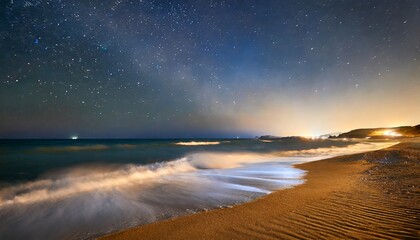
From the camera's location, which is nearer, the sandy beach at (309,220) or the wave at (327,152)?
the sandy beach at (309,220)

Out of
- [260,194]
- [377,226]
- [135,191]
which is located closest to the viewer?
[377,226]

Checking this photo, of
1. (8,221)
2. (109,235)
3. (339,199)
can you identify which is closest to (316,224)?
(339,199)

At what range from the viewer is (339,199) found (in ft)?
19.7

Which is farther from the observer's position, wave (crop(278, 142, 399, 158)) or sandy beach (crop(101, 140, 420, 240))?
wave (crop(278, 142, 399, 158))

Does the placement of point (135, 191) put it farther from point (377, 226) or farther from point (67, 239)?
point (377, 226)

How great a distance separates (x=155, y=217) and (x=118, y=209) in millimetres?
1472

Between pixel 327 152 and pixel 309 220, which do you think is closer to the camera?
pixel 309 220

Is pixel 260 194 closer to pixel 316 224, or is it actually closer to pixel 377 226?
pixel 316 224

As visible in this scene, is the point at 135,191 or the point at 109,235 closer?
the point at 109,235

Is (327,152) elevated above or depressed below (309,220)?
below

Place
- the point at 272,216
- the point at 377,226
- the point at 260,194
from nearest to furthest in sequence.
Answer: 1. the point at 377,226
2. the point at 272,216
3. the point at 260,194

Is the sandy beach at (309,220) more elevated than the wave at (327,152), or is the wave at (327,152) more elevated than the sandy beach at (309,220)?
the sandy beach at (309,220)

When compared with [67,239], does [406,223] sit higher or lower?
higher

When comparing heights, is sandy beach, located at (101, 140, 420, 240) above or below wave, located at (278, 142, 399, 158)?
above
